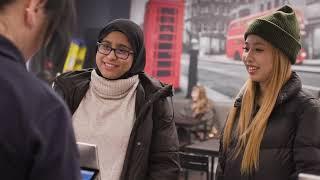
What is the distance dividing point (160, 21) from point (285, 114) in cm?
489

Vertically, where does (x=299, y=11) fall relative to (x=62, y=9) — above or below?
above

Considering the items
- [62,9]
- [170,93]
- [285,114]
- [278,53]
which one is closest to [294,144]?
[285,114]

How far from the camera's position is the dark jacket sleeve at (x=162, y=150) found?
5.39ft

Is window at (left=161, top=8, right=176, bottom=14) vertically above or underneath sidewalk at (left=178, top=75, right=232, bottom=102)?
above

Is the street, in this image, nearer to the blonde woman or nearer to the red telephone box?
the red telephone box

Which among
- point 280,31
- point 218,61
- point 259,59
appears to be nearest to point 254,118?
point 259,59

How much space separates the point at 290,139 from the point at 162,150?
1.68ft

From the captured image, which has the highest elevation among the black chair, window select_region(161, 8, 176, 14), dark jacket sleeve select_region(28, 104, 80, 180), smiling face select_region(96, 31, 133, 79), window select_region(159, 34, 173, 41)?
window select_region(161, 8, 176, 14)

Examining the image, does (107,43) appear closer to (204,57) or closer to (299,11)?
(299,11)

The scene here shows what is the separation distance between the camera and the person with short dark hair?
0.63 metres

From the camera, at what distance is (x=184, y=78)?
6.35 metres

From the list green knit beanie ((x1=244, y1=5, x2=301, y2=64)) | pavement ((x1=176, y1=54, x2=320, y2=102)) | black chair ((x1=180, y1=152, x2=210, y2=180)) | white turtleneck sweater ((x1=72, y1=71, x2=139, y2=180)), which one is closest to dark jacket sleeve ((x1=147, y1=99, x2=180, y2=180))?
white turtleneck sweater ((x1=72, y1=71, x2=139, y2=180))

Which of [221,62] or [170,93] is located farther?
[221,62]

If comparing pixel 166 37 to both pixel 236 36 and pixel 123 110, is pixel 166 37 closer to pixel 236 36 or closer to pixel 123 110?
pixel 236 36
